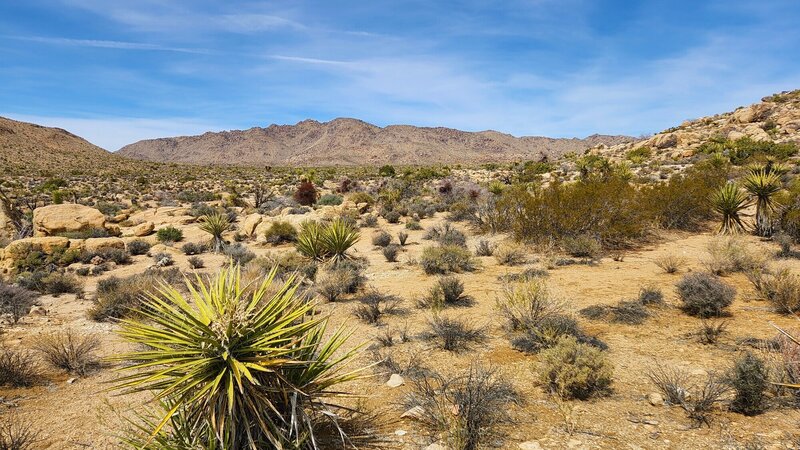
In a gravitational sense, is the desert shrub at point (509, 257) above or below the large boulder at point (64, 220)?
below

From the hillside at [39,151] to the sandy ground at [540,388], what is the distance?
59430mm

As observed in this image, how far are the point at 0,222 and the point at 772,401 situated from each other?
24296mm

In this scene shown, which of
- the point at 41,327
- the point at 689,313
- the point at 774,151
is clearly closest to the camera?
the point at 689,313

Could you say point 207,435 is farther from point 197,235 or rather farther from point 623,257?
point 197,235

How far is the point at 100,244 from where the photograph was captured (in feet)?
48.4

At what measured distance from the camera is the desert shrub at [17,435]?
3.77 metres

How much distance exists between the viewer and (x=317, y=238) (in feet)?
37.9

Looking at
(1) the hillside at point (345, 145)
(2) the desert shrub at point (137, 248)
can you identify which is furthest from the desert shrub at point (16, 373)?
(1) the hillside at point (345, 145)

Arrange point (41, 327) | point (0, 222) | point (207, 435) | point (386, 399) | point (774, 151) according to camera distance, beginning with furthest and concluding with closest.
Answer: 1. point (774, 151)
2. point (0, 222)
3. point (41, 327)
4. point (386, 399)
5. point (207, 435)

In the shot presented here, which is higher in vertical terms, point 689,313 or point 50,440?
point 689,313

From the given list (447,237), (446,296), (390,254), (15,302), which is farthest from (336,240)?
(15,302)

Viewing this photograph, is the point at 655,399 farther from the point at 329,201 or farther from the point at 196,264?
the point at 329,201

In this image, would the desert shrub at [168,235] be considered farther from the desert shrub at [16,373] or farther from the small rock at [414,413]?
the small rock at [414,413]

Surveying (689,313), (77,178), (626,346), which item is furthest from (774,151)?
(77,178)
